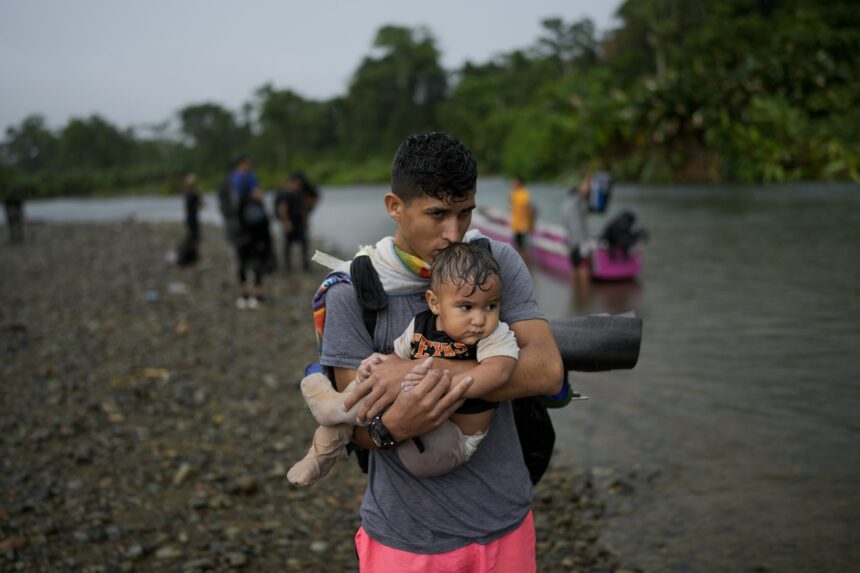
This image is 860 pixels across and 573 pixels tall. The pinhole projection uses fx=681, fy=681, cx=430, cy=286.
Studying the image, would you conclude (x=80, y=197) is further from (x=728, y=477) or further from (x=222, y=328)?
(x=728, y=477)

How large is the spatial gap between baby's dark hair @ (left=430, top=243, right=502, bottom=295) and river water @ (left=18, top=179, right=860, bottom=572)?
107 inches

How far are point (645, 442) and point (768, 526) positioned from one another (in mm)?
1319

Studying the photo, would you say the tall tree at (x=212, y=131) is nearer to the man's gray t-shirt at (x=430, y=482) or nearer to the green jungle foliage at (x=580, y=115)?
the green jungle foliage at (x=580, y=115)

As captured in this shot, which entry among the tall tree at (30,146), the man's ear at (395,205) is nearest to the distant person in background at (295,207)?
the man's ear at (395,205)

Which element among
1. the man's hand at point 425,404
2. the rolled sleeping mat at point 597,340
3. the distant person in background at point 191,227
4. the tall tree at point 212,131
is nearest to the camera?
the man's hand at point 425,404

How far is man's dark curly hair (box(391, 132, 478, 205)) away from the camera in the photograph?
1.75 meters

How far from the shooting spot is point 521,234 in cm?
1456

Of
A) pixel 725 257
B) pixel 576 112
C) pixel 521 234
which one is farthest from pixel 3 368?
pixel 576 112

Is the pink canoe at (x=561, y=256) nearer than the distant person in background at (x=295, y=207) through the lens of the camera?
Yes

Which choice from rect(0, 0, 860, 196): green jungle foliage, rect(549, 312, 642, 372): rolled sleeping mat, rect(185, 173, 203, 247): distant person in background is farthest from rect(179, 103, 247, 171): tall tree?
rect(549, 312, 642, 372): rolled sleeping mat

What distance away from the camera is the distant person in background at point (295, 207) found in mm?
12594

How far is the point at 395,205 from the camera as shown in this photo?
1875 mm

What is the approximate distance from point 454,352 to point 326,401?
14.2 inches

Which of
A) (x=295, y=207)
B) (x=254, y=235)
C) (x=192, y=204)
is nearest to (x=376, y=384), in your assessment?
(x=254, y=235)
